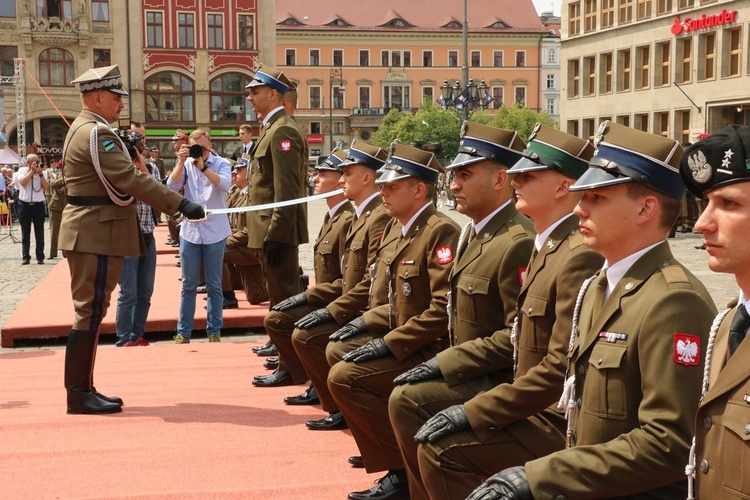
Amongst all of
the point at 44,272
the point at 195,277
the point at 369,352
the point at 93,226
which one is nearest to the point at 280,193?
the point at 93,226

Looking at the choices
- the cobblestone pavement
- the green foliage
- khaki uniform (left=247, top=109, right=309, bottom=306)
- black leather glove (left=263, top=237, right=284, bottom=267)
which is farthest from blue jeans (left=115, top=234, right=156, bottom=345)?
the green foliage

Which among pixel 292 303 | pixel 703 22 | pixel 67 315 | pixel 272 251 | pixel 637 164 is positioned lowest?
pixel 67 315

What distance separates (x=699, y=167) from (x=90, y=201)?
15.0 ft

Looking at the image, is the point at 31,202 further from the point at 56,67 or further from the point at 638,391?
the point at 56,67

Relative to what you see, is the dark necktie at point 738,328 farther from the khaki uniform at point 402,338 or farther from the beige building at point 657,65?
the beige building at point 657,65

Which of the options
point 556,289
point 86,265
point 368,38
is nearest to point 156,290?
point 86,265

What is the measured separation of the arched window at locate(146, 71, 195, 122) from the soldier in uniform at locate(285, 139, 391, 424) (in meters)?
54.1

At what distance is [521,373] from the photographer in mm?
3762

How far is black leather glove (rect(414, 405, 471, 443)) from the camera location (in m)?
3.53

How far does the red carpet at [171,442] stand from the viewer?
4.80 metres

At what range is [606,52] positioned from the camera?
55000 millimetres

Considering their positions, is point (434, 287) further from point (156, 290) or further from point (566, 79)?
point (566, 79)

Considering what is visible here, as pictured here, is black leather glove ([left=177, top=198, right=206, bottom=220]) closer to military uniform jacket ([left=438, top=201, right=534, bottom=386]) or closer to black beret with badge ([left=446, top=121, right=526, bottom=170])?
black beret with badge ([left=446, top=121, right=526, bottom=170])

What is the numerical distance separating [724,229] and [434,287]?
250 centimetres
